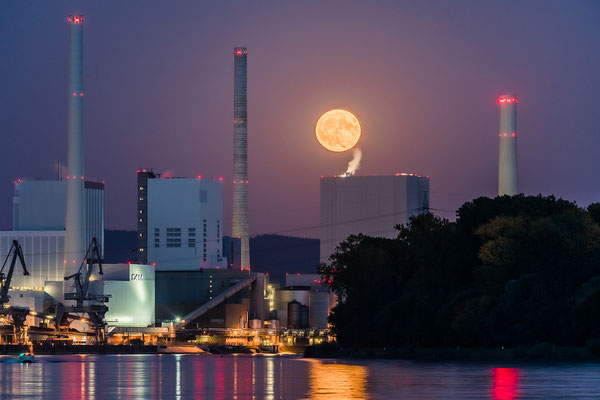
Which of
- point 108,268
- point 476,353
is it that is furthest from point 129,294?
point 476,353

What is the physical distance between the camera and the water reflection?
5019 cm

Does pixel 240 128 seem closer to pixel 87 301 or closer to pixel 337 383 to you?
pixel 87 301

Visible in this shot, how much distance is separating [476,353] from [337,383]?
106 ft

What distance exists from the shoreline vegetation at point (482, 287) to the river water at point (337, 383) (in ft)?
23.8

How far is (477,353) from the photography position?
296 feet

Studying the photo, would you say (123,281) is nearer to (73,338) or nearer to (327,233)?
(73,338)

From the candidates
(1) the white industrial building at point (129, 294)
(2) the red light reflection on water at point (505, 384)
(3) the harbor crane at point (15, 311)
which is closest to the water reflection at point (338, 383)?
(2) the red light reflection on water at point (505, 384)

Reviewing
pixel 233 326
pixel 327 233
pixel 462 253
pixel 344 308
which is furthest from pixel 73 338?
pixel 462 253

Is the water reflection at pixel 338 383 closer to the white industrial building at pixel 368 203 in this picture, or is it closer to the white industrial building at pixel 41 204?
the white industrial building at pixel 368 203

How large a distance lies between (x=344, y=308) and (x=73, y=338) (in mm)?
69671

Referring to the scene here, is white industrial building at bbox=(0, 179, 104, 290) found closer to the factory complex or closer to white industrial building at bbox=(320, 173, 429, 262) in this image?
the factory complex

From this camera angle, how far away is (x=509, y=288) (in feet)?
285

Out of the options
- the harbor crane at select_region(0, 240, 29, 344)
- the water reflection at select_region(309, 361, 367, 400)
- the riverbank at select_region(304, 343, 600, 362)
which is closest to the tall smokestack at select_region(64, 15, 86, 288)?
the harbor crane at select_region(0, 240, 29, 344)

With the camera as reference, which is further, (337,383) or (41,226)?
(41,226)
